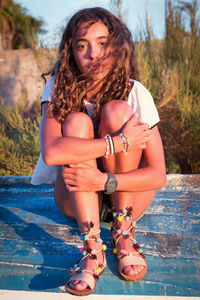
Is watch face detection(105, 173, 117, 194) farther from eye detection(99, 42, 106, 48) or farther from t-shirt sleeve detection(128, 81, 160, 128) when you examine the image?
eye detection(99, 42, 106, 48)

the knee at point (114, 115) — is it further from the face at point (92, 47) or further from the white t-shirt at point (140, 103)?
the face at point (92, 47)

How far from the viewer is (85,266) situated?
1399 mm

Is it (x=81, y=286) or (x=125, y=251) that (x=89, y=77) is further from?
(x=81, y=286)

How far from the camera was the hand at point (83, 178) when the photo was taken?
150 centimetres

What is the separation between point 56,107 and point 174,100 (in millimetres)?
2485

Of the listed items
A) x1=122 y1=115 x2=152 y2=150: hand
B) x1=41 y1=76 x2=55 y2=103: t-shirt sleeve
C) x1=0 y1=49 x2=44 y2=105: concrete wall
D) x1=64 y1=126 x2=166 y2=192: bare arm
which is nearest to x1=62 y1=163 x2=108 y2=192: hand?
x1=64 y1=126 x2=166 y2=192: bare arm

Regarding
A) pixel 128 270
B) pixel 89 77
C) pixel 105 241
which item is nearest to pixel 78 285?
pixel 128 270

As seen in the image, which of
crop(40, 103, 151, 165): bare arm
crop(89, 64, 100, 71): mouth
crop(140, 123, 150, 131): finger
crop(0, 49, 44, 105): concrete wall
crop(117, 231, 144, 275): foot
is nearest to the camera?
crop(117, 231, 144, 275): foot

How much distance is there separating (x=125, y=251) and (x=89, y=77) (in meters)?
0.96

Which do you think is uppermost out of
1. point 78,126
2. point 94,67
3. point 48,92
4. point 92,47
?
point 92,47

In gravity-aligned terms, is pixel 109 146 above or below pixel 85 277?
above

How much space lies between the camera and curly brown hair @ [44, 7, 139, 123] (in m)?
1.73

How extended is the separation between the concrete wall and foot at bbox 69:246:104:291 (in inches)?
157

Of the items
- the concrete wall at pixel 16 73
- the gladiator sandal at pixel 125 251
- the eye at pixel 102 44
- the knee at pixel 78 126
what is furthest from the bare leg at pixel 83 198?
the concrete wall at pixel 16 73
